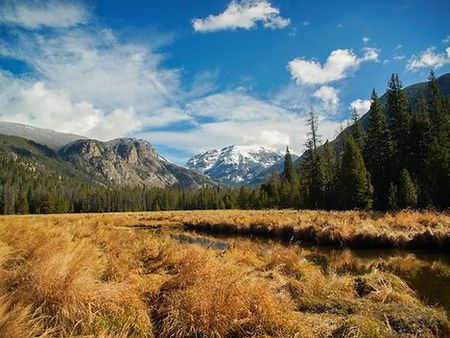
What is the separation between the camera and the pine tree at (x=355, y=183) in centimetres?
4762

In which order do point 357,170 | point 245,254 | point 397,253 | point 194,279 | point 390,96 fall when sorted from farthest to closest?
point 390,96 → point 357,170 → point 397,253 → point 245,254 → point 194,279

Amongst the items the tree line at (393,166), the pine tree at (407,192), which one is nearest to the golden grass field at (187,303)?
the tree line at (393,166)

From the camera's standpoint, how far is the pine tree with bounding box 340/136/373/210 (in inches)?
1875

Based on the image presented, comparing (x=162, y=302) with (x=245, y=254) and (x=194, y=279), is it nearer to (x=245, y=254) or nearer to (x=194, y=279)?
(x=194, y=279)

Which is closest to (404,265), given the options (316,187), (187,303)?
(187,303)

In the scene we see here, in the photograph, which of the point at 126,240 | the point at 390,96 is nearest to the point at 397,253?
the point at 126,240

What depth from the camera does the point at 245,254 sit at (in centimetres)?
1268

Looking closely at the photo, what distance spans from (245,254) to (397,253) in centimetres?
777

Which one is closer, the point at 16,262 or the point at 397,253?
the point at 16,262

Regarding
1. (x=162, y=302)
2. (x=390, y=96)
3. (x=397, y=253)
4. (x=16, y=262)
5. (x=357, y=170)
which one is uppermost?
(x=390, y=96)

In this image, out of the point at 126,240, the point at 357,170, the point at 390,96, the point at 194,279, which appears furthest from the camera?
the point at 390,96

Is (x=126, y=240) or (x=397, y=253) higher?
(x=126, y=240)

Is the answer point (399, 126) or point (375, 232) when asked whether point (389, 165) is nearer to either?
point (399, 126)

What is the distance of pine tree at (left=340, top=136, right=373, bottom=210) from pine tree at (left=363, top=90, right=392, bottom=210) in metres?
3.69
